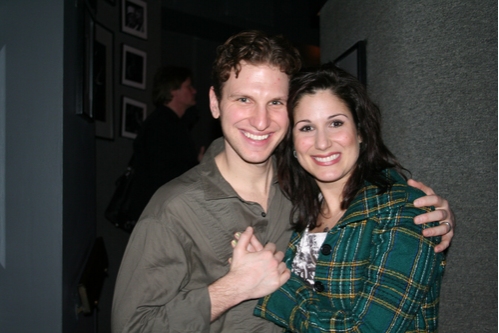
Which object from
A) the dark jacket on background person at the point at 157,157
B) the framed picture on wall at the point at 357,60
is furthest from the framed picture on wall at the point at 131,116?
the framed picture on wall at the point at 357,60

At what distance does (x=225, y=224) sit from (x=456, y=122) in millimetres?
1120

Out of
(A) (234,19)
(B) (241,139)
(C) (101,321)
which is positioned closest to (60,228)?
(B) (241,139)

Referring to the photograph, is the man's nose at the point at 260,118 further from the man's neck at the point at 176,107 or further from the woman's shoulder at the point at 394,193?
the man's neck at the point at 176,107

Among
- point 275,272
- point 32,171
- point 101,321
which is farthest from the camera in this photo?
point 101,321

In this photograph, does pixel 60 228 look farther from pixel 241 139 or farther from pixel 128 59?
pixel 128 59

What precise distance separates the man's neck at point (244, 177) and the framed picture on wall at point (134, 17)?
3.12 metres

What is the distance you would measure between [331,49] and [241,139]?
1.95m

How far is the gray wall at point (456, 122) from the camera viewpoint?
1.82m

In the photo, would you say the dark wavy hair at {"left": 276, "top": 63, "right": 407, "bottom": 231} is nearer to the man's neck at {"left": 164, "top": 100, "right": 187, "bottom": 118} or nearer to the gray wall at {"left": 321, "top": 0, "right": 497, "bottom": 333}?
the gray wall at {"left": 321, "top": 0, "right": 497, "bottom": 333}

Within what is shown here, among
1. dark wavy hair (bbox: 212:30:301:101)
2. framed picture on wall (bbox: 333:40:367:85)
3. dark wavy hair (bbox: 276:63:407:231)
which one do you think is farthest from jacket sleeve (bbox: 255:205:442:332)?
framed picture on wall (bbox: 333:40:367:85)

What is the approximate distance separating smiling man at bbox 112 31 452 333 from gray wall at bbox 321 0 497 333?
0.39 metres

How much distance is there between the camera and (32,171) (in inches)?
77.1

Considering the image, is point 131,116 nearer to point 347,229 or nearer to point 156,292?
point 156,292

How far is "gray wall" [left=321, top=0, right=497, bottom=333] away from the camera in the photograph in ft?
5.97
